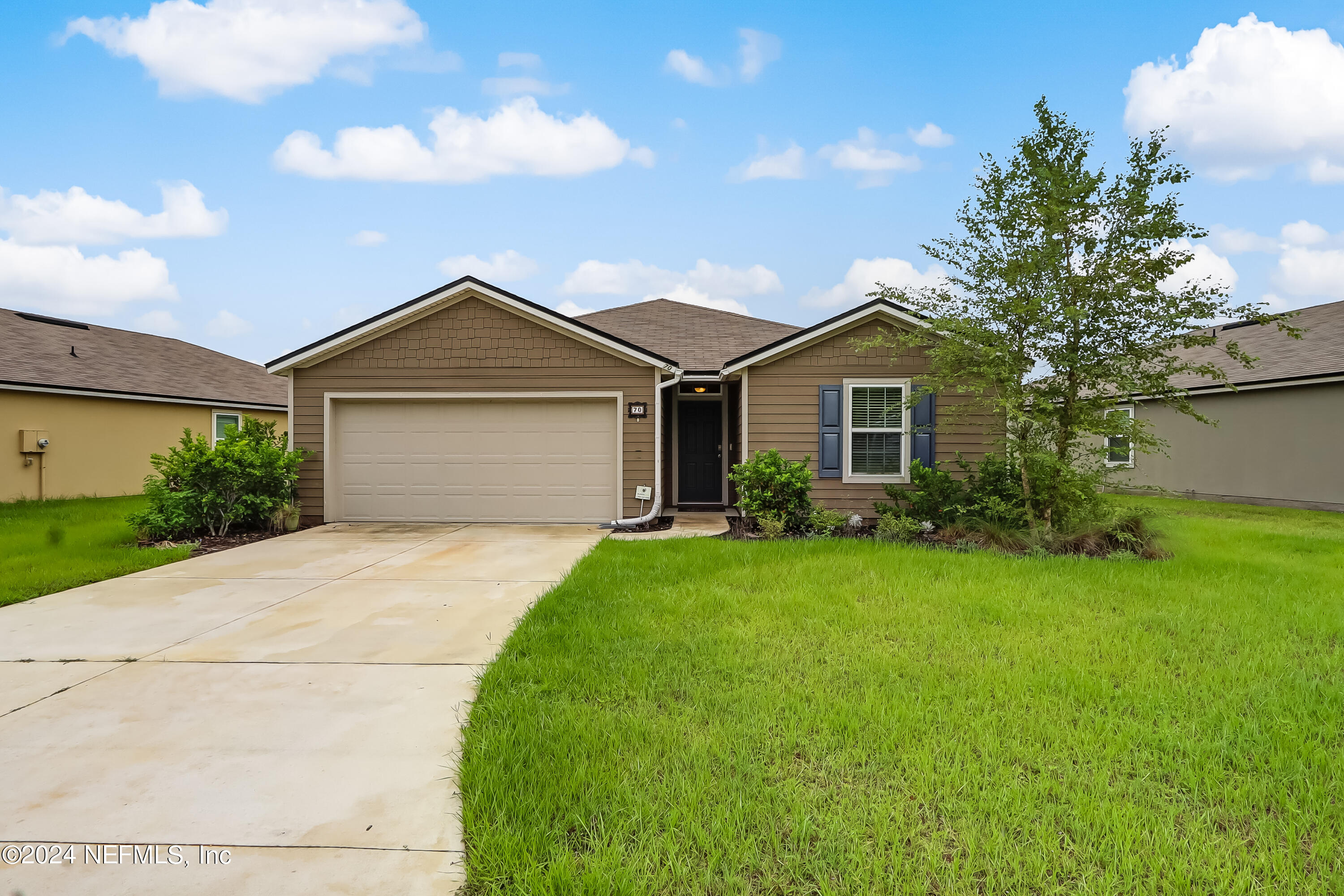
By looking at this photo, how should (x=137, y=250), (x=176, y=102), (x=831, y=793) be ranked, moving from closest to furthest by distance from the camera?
(x=831, y=793) → (x=176, y=102) → (x=137, y=250)

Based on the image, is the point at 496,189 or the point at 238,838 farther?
the point at 496,189

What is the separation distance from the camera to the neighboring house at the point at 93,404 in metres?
12.9

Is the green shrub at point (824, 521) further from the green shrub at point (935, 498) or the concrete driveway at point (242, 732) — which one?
the concrete driveway at point (242, 732)

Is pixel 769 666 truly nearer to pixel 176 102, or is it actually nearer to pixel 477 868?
pixel 477 868

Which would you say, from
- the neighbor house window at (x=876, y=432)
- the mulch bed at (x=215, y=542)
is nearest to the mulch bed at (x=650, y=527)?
the neighbor house window at (x=876, y=432)

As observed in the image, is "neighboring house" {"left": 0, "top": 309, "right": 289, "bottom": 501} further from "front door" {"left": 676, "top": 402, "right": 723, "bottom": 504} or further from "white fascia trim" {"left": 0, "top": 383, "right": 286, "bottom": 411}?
"front door" {"left": 676, "top": 402, "right": 723, "bottom": 504}

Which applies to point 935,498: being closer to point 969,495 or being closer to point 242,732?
point 969,495

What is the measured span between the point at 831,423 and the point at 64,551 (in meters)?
10.2

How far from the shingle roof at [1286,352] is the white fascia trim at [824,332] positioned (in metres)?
7.33

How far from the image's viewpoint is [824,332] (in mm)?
10258

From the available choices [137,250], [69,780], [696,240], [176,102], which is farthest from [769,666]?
[137,250]

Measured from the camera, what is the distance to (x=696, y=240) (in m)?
17.5

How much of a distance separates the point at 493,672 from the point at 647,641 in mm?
1038

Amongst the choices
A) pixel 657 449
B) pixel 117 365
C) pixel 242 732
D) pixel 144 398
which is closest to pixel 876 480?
pixel 657 449
